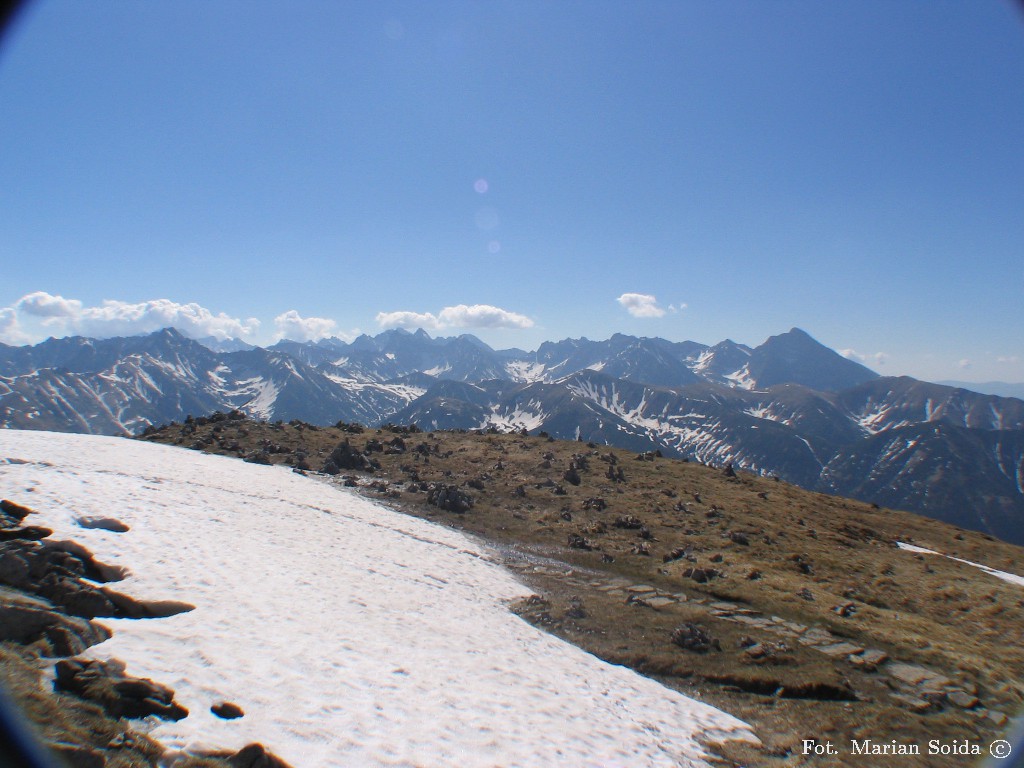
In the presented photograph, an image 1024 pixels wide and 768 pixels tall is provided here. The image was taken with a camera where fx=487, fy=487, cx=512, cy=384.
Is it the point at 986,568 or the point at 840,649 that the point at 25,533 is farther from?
the point at 986,568

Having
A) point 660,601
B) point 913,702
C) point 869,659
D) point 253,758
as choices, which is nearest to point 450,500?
point 660,601

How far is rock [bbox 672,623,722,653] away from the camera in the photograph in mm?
18016

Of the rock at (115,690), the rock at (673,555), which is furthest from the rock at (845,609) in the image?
the rock at (115,690)

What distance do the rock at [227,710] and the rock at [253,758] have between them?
1.34 metres

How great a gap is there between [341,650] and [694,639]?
12852mm

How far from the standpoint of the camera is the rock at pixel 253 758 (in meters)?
7.33

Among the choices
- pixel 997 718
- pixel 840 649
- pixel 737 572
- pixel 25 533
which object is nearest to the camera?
pixel 25 533

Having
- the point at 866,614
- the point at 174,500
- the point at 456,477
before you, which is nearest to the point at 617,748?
the point at 866,614

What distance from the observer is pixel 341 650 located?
1279 centimetres

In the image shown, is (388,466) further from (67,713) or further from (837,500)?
(837,500)

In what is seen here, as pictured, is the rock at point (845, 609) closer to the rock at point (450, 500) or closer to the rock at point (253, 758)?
the rock at point (450, 500)

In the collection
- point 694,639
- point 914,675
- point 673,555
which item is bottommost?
point 673,555

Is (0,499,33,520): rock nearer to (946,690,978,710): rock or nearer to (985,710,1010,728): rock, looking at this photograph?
(946,690,978,710): rock

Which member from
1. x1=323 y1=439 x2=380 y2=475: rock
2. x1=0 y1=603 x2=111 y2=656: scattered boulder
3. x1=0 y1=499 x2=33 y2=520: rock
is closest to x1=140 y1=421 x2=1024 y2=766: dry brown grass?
x1=323 y1=439 x2=380 y2=475: rock
